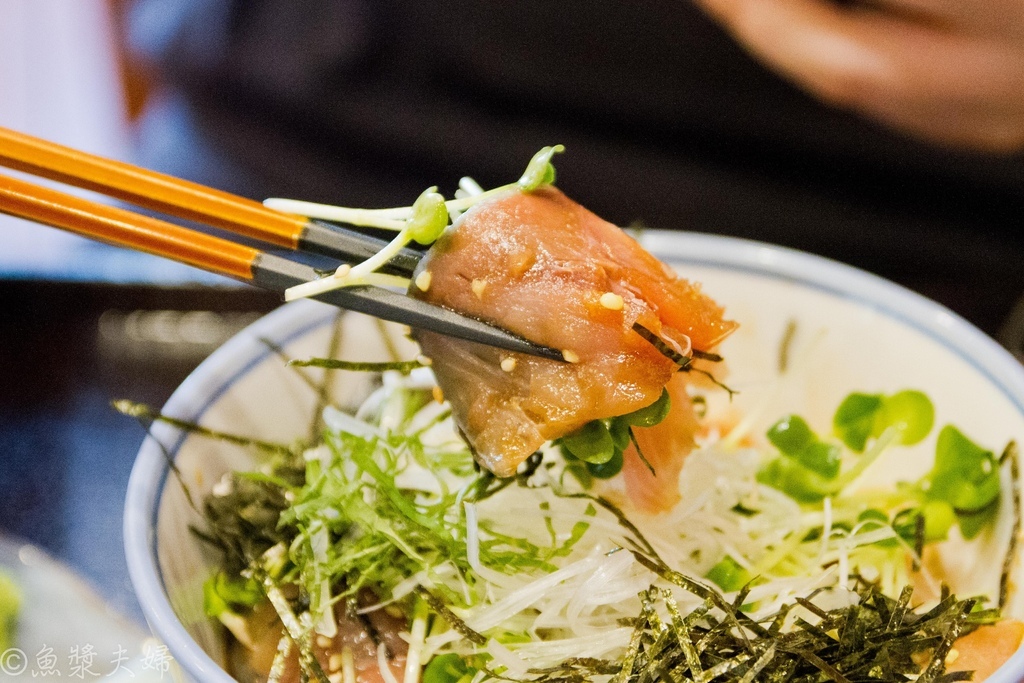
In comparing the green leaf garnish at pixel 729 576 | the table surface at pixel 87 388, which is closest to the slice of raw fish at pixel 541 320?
the green leaf garnish at pixel 729 576

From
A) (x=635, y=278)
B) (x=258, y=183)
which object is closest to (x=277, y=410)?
(x=635, y=278)

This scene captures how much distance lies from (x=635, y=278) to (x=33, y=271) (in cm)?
157

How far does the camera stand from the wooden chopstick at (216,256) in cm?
93

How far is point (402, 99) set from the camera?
282 cm

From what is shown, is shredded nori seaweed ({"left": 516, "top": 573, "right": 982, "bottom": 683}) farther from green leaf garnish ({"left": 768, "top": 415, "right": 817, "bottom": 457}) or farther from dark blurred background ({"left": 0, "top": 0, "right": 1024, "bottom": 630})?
dark blurred background ({"left": 0, "top": 0, "right": 1024, "bottom": 630})

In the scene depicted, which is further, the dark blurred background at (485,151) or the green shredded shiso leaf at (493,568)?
the dark blurred background at (485,151)

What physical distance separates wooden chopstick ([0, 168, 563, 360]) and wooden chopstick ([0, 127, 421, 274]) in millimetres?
45

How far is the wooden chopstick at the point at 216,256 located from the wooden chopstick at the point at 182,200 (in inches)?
1.8

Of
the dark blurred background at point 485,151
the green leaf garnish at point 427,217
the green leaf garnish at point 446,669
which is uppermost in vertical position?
the dark blurred background at point 485,151

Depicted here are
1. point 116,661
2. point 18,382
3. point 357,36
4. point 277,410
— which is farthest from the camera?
point 357,36

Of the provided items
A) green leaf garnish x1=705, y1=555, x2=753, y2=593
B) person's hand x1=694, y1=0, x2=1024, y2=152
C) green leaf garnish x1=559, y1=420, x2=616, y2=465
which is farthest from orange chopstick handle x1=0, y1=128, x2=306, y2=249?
person's hand x1=694, y1=0, x2=1024, y2=152

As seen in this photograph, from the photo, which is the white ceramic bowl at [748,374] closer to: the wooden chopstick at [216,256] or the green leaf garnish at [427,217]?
the wooden chopstick at [216,256]

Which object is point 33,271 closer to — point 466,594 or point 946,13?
point 466,594

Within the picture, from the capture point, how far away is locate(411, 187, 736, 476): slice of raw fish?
3.05 feet
